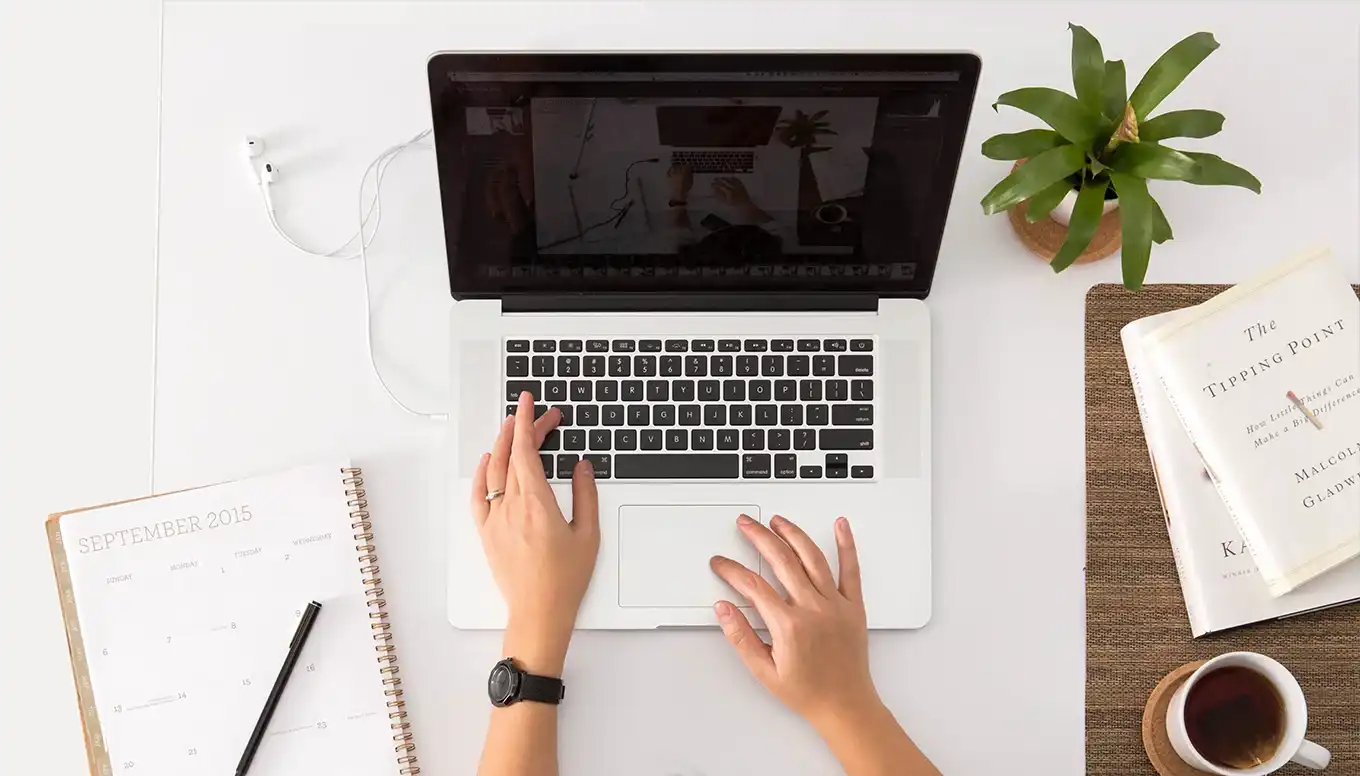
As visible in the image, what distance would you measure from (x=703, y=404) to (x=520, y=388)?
0.54ft

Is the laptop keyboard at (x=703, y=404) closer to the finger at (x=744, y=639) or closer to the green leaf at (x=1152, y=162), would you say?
the finger at (x=744, y=639)

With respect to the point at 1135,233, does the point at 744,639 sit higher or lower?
lower

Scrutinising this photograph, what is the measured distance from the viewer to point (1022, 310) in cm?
94

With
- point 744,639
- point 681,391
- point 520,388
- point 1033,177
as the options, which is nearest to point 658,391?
point 681,391

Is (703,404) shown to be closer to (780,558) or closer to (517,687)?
(780,558)

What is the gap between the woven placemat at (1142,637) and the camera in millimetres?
887

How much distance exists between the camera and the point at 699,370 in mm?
902

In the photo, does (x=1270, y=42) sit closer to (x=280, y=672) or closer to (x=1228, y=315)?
(x=1228, y=315)

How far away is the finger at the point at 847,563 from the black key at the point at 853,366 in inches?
5.2

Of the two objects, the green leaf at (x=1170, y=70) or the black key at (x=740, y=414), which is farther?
the black key at (x=740, y=414)

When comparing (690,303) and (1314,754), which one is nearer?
(1314,754)

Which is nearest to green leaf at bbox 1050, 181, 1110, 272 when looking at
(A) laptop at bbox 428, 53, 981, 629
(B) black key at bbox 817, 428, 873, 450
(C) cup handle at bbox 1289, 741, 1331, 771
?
(A) laptop at bbox 428, 53, 981, 629

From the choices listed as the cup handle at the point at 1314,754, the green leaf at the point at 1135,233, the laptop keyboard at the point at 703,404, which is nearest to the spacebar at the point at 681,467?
the laptop keyboard at the point at 703,404

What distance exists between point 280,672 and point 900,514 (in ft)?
1.83
